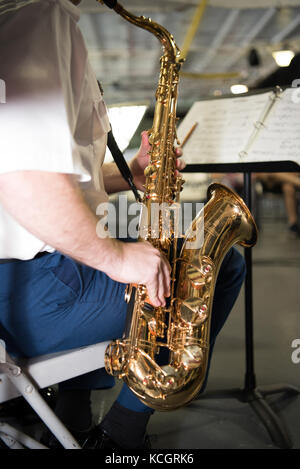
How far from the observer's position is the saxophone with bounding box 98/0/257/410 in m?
1.13

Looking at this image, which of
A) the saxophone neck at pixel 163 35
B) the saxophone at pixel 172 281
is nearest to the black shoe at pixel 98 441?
the saxophone at pixel 172 281

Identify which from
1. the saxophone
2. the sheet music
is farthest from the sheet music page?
the saxophone

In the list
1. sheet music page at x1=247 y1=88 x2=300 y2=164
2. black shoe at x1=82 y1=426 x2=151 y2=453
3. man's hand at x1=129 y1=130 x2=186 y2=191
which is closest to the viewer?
black shoe at x1=82 y1=426 x2=151 y2=453

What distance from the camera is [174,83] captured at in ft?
4.83

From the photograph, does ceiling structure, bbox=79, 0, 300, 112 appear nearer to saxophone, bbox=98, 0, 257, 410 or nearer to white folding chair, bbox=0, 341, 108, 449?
saxophone, bbox=98, 0, 257, 410

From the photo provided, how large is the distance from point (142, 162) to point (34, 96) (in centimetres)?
65

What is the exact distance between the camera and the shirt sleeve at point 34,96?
87 centimetres

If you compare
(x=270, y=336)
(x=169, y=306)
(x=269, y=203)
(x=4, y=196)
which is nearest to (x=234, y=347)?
(x=270, y=336)

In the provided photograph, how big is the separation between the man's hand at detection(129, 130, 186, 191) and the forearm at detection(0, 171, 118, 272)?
0.56 meters

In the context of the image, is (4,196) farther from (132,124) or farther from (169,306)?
(132,124)

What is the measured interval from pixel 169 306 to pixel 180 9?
4.26 meters

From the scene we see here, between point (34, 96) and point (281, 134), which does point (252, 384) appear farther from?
point (34, 96)

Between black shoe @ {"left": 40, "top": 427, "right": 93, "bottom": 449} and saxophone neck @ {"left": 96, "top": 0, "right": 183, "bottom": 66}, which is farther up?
saxophone neck @ {"left": 96, "top": 0, "right": 183, "bottom": 66}

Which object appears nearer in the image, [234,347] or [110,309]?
[110,309]
